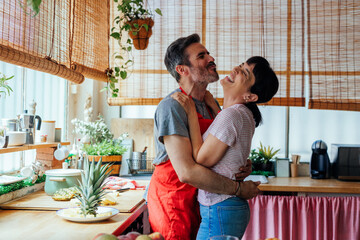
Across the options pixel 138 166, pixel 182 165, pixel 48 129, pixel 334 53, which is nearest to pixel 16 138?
pixel 48 129

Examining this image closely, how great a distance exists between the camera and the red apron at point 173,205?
1.79 m

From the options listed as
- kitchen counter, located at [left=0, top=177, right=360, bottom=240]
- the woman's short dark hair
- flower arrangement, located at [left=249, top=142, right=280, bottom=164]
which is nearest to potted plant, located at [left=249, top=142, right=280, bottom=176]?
flower arrangement, located at [left=249, top=142, right=280, bottom=164]

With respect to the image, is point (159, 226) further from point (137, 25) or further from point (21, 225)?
point (137, 25)

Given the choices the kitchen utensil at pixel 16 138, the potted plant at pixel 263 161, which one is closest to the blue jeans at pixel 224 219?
the kitchen utensil at pixel 16 138

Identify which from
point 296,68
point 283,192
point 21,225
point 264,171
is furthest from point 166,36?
point 21,225

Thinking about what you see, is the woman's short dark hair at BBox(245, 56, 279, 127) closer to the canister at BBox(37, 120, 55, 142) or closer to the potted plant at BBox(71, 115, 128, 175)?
the canister at BBox(37, 120, 55, 142)

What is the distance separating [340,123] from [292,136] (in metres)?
0.50

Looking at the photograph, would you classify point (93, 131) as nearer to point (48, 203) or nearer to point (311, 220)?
point (48, 203)

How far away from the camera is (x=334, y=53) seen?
3.72 meters

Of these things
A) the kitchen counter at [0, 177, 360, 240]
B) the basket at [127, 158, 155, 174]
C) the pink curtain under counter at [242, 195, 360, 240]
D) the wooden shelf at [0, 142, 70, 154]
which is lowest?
the pink curtain under counter at [242, 195, 360, 240]

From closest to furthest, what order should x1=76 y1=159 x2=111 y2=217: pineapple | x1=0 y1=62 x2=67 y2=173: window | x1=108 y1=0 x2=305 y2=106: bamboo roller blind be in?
x1=76 y1=159 x2=111 y2=217: pineapple, x1=0 y1=62 x2=67 y2=173: window, x1=108 y1=0 x2=305 y2=106: bamboo roller blind

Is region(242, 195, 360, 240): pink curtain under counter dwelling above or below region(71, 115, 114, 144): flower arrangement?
below

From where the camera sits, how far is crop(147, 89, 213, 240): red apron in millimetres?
1790

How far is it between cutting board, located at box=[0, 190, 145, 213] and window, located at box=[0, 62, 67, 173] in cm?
34
